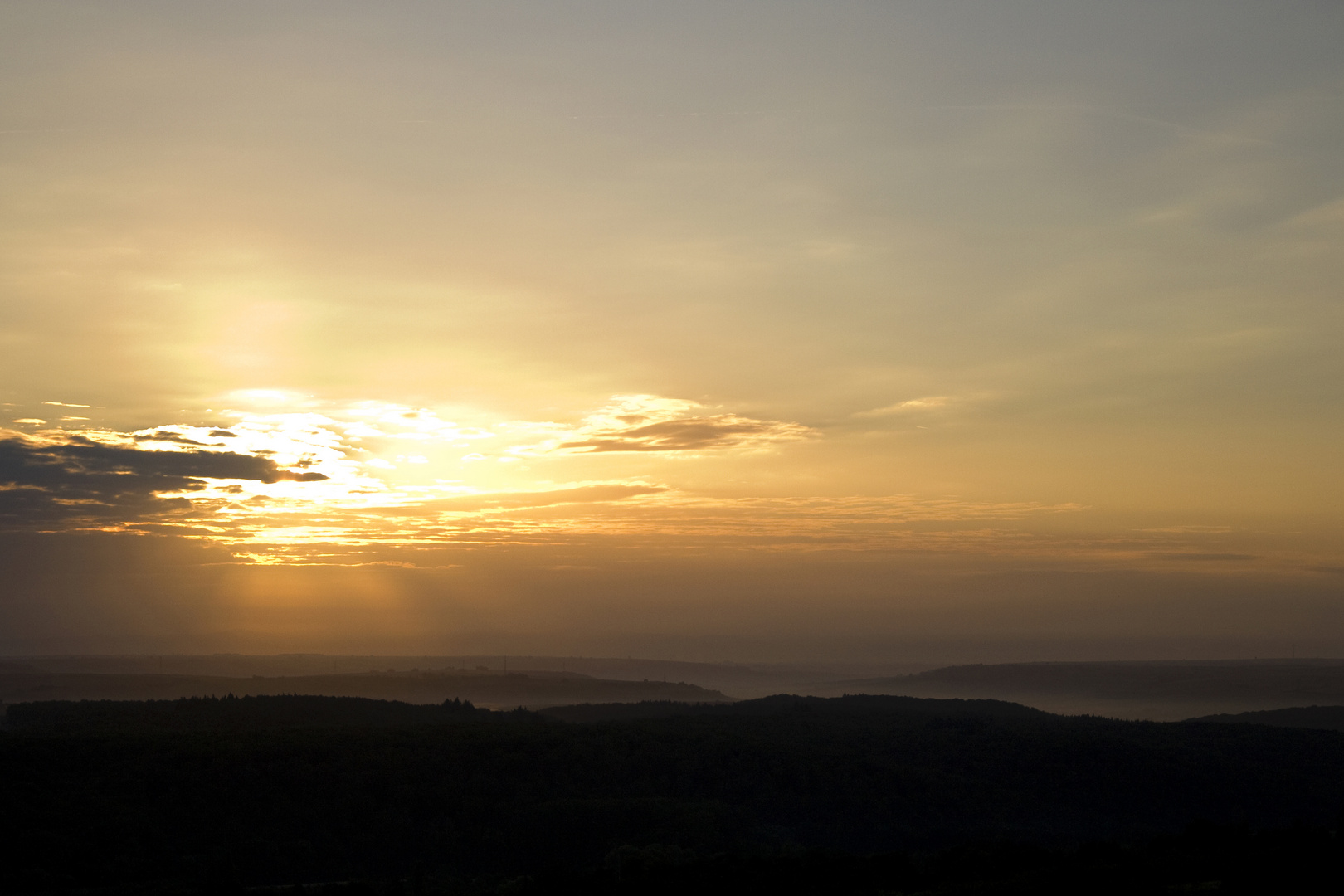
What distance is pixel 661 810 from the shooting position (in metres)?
62.2

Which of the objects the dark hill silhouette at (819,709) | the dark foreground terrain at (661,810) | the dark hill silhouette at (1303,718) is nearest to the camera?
the dark foreground terrain at (661,810)

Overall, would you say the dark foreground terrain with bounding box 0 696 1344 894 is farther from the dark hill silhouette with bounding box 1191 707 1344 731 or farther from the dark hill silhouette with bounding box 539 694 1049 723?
the dark hill silhouette with bounding box 1191 707 1344 731

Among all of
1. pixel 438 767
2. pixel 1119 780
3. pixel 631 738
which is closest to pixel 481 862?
pixel 438 767

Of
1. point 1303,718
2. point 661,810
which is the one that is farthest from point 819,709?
point 661,810

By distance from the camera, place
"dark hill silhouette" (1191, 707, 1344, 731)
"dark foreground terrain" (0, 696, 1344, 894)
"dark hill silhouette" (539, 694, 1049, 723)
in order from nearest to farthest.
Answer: "dark foreground terrain" (0, 696, 1344, 894)
"dark hill silhouette" (539, 694, 1049, 723)
"dark hill silhouette" (1191, 707, 1344, 731)

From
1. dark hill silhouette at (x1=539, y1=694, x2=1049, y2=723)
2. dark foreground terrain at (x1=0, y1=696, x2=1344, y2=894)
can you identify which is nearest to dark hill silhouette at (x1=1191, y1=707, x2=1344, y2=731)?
dark hill silhouette at (x1=539, y1=694, x2=1049, y2=723)

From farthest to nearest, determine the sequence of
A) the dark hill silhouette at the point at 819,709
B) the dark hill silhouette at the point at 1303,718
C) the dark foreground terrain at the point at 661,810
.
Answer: the dark hill silhouette at the point at 1303,718, the dark hill silhouette at the point at 819,709, the dark foreground terrain at the point at 661,810

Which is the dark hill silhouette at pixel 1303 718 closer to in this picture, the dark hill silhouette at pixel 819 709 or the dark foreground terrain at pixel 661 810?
the dark hill silhouette at pixel 819 709

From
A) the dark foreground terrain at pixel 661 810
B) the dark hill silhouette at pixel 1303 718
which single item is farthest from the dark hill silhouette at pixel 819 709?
the dark foreground terrain at pixel 661 810

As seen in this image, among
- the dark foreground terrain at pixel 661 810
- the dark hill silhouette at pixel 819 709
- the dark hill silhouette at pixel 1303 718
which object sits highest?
the dark foreground terrain at pixel 661 810

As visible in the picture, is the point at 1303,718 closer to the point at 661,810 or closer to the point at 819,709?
the point at 819,709

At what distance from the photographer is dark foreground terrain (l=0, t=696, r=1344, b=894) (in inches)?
1335

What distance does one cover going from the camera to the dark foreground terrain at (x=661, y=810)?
3391 centimetres

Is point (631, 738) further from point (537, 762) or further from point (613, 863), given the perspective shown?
point (613, 863)
